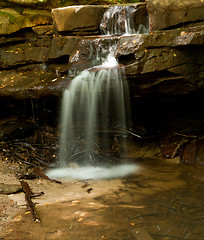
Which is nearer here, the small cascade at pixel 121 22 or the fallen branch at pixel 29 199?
the fallen branch at pixel 29 199

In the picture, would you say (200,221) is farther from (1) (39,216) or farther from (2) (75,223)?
(1) (39,216)

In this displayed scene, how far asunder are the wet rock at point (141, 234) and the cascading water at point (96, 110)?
2.75 m

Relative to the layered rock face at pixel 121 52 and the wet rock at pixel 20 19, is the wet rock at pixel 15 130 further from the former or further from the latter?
the wet rock at pixel 20 19

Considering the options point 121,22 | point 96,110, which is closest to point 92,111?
point 96,110

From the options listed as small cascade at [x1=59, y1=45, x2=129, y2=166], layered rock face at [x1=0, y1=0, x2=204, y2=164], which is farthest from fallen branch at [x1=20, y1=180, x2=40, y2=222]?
layered rock face at [x1=0, y1=0, x2=204, y2=164]

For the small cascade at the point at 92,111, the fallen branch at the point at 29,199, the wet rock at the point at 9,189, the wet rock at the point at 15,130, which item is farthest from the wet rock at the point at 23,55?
the wet rock at the point at 9,189

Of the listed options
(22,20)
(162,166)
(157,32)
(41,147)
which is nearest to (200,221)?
(162,166)

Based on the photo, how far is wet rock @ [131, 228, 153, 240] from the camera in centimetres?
322

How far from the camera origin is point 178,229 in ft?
11.3

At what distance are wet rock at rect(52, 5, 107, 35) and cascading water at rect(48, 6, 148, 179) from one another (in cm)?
30

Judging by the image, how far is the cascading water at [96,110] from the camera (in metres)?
6.45

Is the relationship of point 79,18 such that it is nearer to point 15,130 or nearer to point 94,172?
point 15,130

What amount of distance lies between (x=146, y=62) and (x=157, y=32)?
3.43ft

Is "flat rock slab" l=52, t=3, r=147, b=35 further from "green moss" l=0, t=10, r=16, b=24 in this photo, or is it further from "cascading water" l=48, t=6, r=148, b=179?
"green moss" l=0, t=10, r=16, b=24
